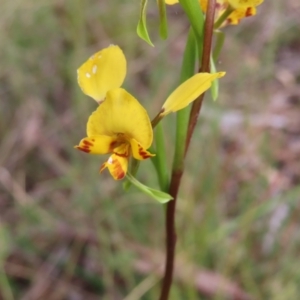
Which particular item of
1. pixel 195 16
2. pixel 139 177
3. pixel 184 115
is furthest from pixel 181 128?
pixel 139 177

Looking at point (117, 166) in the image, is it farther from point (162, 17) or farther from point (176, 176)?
point (162, 17)

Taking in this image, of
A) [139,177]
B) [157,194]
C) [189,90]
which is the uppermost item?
[189,90]

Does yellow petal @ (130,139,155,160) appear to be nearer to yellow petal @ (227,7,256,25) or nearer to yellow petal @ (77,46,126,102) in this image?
yellow petal @ (77,46,126,102)

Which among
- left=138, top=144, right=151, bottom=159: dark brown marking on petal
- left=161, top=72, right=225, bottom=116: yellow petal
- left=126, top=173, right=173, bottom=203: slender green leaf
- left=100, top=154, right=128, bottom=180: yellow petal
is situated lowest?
left=126, top=173, right=173, bottom=203: slender green leaf

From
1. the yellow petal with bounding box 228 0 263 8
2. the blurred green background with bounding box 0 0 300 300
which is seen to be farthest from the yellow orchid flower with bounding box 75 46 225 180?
the blurred green background with bounding box 0 0 300 300

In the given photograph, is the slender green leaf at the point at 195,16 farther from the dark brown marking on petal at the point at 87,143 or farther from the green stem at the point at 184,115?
the dark brown marking on petal at the point at 87,143

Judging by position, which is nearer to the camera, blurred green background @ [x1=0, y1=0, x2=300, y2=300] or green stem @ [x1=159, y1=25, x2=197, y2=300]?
green stem @ [x1=159, y1=25, x2=197, y2=300]

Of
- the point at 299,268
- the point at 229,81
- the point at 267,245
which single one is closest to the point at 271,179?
the point at 267,245
